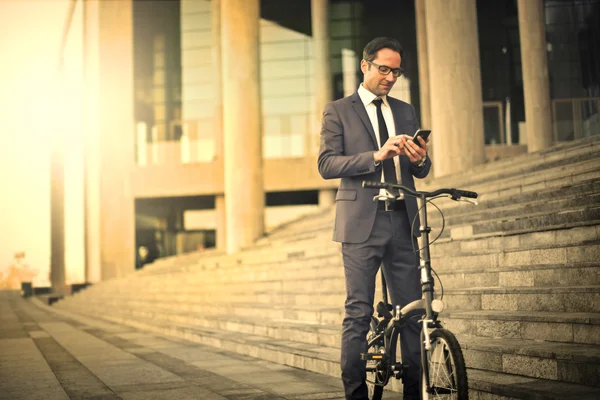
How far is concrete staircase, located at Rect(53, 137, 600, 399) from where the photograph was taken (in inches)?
200

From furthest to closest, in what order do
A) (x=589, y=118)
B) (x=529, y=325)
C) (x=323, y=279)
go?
(x=589, y=118)
(x=323, y=279)
(x=529, y=325)

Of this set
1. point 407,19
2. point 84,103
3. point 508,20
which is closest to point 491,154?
point 508,20

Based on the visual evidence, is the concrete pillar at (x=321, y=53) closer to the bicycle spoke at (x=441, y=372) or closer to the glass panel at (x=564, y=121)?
the glass panel at (x=564, y=121)

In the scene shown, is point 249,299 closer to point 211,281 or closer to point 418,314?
point 211,281

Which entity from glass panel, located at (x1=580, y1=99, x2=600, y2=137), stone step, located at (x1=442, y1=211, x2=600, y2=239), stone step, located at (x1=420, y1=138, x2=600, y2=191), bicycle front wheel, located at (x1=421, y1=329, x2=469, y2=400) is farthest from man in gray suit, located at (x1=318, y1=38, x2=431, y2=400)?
glass panel, located at (x1=580, y1=99, x2=600, y2=137)

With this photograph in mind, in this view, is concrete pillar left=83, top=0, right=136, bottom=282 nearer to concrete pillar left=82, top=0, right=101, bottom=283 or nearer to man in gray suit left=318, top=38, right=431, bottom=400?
concrete pillar left=82, top=0, right=101, bottom=283

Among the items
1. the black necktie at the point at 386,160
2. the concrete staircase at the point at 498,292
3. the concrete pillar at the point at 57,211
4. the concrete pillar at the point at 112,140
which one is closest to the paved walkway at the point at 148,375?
the concrete staircase at the point at 498,292

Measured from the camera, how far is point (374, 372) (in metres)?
4.62

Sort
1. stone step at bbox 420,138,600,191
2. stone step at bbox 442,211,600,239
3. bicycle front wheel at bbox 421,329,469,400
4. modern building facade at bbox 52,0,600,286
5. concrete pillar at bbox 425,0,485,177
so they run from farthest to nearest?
1. modern building facade at bbox 52,0,600,286
2. concrete pillar at bbox 425,0,485,177
3. stone step at bbox 420,138,600,191
4. stone step at bbox 442,211,600,239
5. bicycle front wheel at bbox 421,329,469,400

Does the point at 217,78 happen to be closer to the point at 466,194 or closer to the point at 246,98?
the point at 246,98

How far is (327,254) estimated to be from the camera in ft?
41.4

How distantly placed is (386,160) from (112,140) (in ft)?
124

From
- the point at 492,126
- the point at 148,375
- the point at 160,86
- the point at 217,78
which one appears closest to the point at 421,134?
the point at 148,375

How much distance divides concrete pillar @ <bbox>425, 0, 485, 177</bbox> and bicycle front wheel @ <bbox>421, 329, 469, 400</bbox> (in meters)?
13.6
